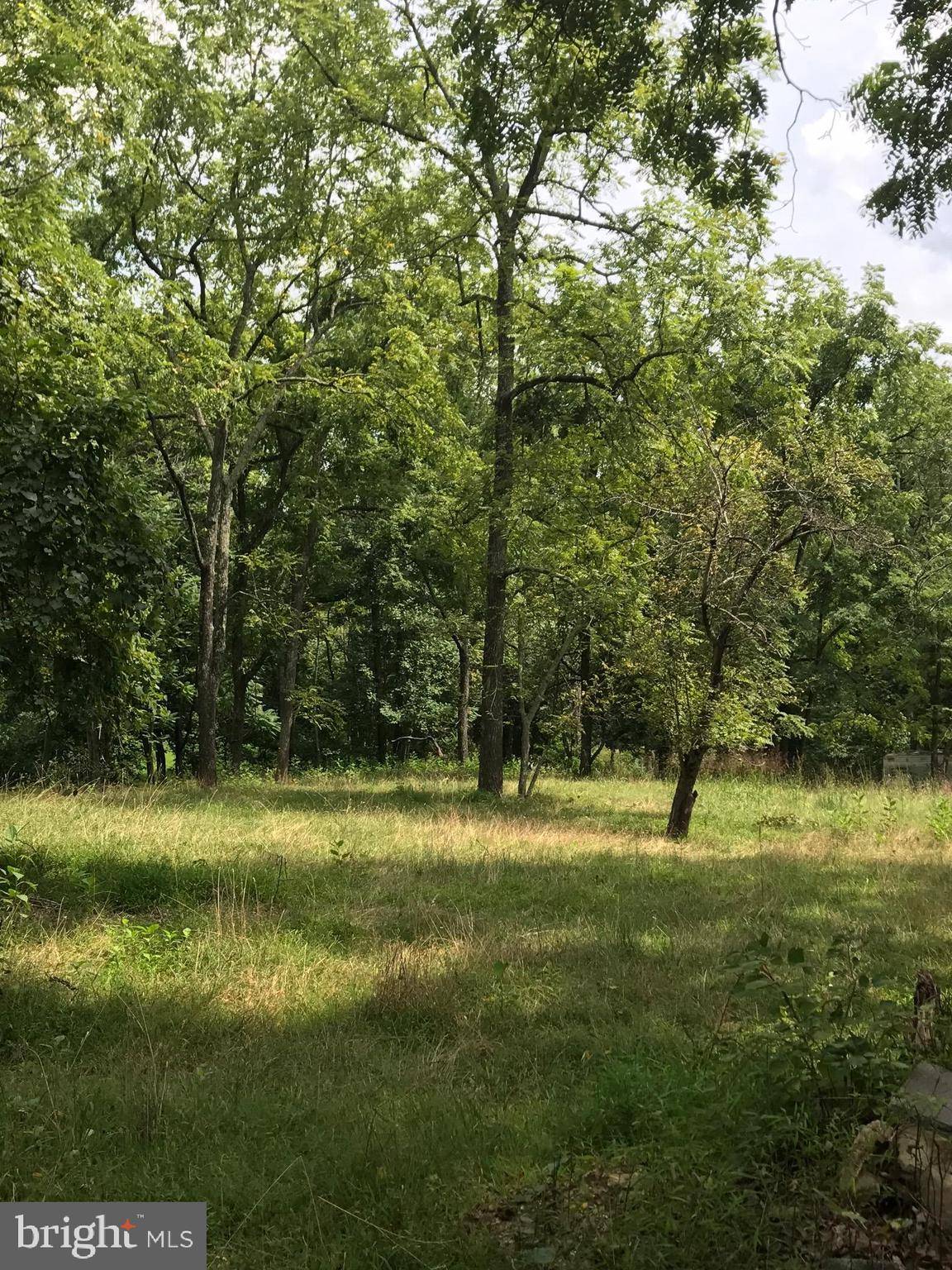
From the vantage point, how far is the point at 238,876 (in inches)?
309

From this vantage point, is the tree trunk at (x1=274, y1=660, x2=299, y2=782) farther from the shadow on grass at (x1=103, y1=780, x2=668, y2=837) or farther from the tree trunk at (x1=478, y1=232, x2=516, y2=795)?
the tree trunk at (x1=478, y1=232, x2=516, y2=795)

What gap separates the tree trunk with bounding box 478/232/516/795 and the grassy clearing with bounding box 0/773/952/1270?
7413 millimetres

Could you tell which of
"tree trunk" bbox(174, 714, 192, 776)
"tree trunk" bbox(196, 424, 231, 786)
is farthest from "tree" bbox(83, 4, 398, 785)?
"tree trunk" bbox(174, 714, 192, 776)

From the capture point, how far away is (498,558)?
1780cm

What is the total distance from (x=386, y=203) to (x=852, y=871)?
14795 millimetres

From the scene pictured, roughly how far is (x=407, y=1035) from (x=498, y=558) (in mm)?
13381

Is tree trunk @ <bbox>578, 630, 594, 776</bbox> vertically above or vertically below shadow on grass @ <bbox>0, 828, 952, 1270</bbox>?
above

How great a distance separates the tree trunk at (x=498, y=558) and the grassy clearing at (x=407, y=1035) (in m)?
7.41

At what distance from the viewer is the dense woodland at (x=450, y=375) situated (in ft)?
22.0

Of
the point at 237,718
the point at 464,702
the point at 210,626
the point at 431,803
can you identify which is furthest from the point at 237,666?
the point at 431,803

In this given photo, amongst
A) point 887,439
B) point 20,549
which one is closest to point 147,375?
point 20,549

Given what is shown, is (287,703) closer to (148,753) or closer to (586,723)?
(148,753)

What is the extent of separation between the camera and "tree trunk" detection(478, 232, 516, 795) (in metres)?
17.1

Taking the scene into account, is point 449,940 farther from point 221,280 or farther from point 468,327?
point 221,280
